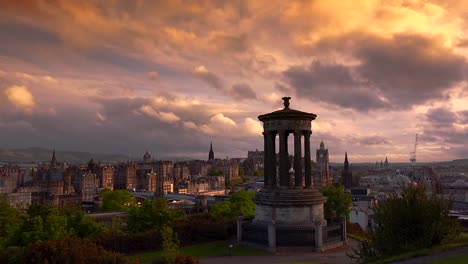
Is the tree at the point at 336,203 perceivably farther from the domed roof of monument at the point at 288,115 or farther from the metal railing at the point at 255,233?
the metal railing at the point at 255,233

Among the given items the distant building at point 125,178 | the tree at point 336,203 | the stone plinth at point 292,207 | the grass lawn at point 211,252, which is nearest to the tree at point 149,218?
the grass lawn at point 211,252

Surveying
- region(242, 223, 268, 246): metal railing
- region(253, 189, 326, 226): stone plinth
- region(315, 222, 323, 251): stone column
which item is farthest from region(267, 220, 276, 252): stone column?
region(315, 222, 323, 251): stone column

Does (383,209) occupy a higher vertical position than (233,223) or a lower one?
higher

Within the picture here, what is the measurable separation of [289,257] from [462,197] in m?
124

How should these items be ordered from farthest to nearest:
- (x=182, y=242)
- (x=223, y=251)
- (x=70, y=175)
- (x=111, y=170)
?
(x=111, y=170)
(x=70, y=175)
(x=182, y=242)
(x=223, y=251)

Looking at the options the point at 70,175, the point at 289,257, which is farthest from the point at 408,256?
the point at 70,175

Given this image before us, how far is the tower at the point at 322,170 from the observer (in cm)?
16662

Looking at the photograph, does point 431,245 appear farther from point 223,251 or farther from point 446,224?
point 223,251

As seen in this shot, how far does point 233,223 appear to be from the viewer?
120 feet

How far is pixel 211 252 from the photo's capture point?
3086 cm

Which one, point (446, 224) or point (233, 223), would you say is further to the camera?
point (233, 223)

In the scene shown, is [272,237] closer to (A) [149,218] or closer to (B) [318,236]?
(B) [318,236]

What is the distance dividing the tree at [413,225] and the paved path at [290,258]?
586cm

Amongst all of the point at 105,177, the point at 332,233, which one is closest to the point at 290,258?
the point at 332,233
